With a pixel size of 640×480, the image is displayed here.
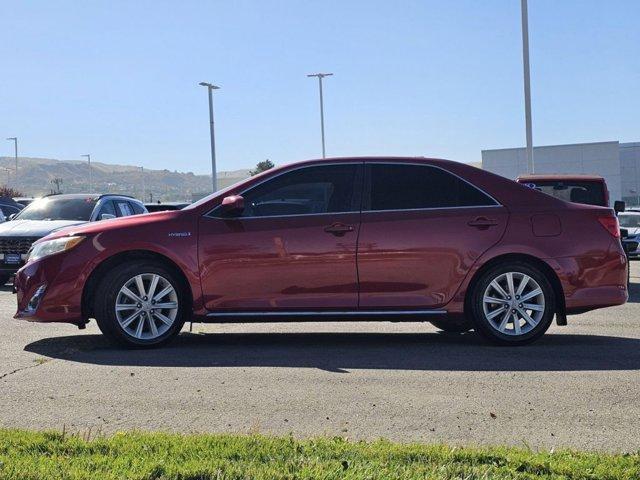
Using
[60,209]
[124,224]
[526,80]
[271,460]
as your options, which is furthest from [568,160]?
[271,460]

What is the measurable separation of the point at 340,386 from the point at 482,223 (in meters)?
2.39

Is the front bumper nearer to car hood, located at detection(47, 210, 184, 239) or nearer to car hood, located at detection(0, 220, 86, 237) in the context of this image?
car hood, located at detection(47, 210, 184, 239)

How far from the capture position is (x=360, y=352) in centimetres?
743

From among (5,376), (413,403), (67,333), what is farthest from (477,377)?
(67,333)

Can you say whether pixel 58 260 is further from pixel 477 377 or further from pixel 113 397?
pixel 477 377

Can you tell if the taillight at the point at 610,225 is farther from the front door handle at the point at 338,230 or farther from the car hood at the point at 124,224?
the car hood at the point at 124,224

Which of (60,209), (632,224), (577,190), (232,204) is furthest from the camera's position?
(632,224)

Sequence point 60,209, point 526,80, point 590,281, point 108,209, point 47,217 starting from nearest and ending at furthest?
1. point 590,281
2. point 47,217
3. point 60,209
4. point 108,209
5. point 526,80

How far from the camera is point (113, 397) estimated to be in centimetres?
573

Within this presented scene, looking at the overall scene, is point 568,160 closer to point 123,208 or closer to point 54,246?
point 123,208

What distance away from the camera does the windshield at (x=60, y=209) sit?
15124 millimetres

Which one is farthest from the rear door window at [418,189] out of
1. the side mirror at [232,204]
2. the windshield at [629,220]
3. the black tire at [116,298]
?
the windshield at [629,220]

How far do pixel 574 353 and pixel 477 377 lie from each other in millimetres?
1440

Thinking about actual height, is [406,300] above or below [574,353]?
above
